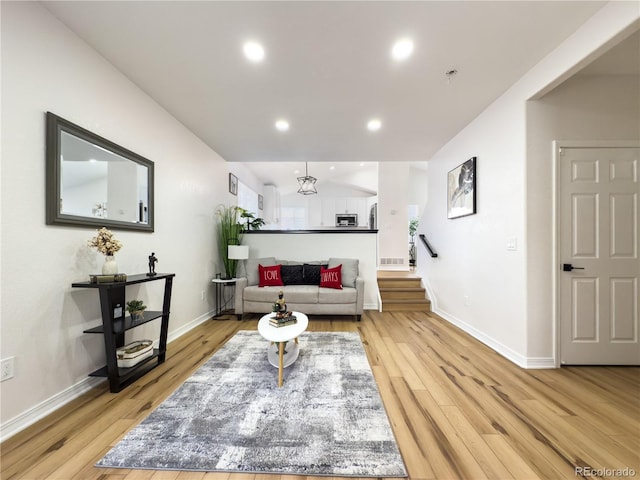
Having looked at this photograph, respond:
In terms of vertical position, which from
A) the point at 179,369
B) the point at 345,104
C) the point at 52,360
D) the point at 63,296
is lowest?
the point at 179,369

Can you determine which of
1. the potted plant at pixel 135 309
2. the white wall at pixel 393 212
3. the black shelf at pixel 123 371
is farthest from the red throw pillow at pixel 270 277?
the white wall at pixel 393 212

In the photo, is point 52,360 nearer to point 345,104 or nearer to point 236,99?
point 236,99

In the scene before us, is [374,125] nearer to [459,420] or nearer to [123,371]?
[459,420]

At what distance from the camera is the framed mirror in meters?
1.72

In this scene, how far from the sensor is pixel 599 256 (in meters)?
2.34

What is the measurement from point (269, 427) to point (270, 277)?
2627mm

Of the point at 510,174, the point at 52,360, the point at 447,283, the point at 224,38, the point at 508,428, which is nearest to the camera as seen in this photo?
the point at 508,428

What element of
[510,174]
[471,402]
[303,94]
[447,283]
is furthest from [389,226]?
[471,402]

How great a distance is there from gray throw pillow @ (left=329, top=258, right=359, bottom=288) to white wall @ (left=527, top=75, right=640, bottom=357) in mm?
2238

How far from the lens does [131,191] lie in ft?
7.93

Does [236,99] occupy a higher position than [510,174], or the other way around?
[236,99]

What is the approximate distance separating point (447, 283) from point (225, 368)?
3.28 metres
